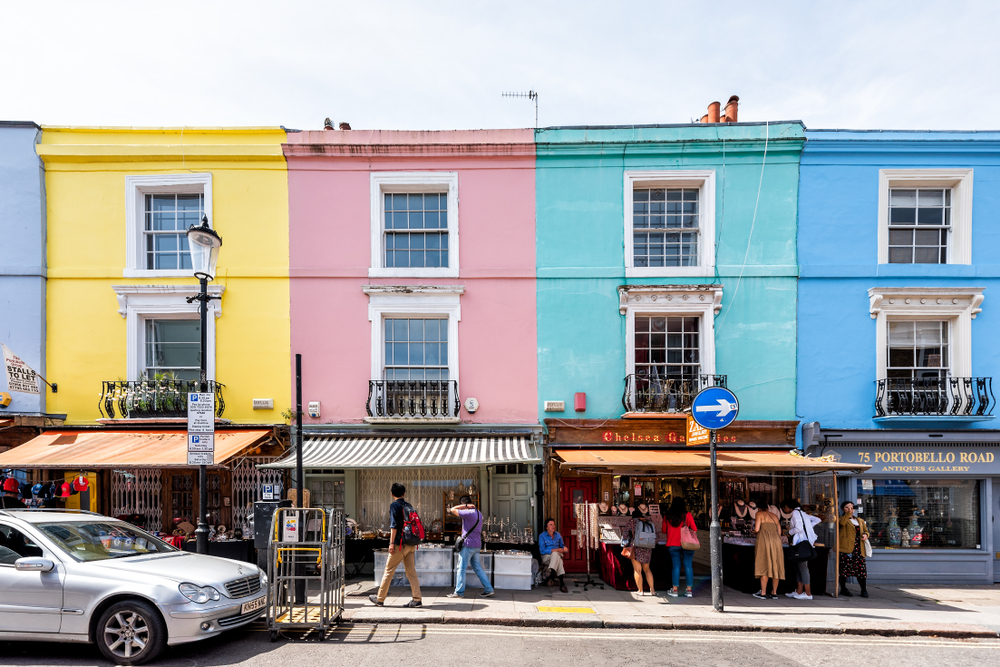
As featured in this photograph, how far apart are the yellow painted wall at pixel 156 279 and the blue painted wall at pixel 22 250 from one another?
178 mm

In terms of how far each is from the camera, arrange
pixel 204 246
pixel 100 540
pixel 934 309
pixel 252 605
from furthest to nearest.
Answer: pixel 934 309 → pixel 204 246 → pixel 100 540 → pixel 252 605

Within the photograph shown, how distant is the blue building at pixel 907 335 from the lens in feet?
36.5

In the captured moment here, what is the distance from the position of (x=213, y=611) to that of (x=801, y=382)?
1058 cm

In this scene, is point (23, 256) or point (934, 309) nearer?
point (934, 309)

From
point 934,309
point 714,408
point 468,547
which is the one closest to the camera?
point 714,408

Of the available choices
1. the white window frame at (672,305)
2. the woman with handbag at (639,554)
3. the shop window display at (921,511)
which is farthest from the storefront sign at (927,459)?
the woman with handbag at (639,554)

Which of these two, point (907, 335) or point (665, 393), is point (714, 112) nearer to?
point (907, 335)

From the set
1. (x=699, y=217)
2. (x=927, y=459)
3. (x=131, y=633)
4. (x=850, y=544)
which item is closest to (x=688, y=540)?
(x=850, y=544)

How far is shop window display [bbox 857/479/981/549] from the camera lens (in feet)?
37.4

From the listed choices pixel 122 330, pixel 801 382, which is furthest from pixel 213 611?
pixel 801 382

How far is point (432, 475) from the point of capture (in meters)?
11.4

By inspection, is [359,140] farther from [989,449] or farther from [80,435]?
[989,449]

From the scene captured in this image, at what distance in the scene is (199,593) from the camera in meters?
6.34

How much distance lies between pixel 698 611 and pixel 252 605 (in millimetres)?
6078
